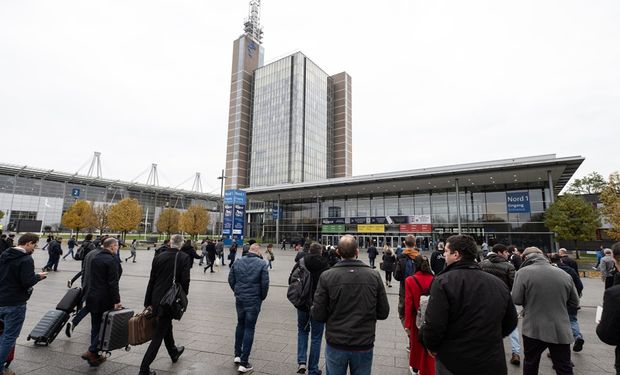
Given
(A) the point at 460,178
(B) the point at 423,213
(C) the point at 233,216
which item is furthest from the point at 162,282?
(B) the point at 423,213

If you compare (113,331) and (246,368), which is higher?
(113,331)

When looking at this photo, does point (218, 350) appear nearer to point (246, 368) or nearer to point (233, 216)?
→ point (246, 368)

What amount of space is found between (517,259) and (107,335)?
10670 millimetres

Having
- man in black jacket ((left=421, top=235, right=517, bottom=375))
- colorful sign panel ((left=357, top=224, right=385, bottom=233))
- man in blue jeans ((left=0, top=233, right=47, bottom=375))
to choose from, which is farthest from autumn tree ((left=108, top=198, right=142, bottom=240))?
man in black jacket ((left=421, top=235, right=517, bottom=375))

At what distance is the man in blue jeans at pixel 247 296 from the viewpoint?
14.9 feet

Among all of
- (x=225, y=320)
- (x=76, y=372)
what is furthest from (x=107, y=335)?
(x=225, y=320)

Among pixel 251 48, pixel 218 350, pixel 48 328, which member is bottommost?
pixel 218 350

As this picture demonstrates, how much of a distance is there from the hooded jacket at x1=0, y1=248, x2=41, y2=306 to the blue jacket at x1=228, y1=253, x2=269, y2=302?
278 cm

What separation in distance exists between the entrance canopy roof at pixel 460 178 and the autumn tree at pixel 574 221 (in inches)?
148

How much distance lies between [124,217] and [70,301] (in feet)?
144

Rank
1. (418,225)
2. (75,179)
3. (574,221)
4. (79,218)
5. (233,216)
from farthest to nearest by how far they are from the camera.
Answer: (75,179) → (79,218) → (418,225) → (233,216) → (574,221)

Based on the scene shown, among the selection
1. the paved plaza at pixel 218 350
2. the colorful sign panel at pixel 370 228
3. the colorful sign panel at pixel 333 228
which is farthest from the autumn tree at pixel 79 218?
the paved plaza at pixel 218 350

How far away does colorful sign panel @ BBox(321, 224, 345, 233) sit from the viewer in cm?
4288

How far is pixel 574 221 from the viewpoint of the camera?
88.7 ft
